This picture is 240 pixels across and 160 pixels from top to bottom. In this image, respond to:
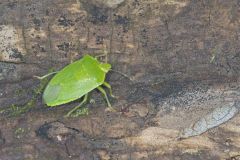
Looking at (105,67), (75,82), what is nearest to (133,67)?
(105,67)

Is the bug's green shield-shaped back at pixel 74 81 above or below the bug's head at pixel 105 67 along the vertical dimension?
below

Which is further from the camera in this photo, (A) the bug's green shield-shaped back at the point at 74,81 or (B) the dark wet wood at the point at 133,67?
(A) the bug's green shield-shaped back at the point at 74,81

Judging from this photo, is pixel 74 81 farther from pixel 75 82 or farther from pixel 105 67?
pixel 105 67

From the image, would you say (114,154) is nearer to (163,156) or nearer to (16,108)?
(163,156)

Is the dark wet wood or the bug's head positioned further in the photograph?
the bug's head

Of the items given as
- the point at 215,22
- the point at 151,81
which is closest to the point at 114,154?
the point at 151,81

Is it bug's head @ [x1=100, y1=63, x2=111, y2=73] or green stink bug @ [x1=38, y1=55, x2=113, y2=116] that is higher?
bug's head @ [x1=100, y1=63, x2=111, y2=73]
